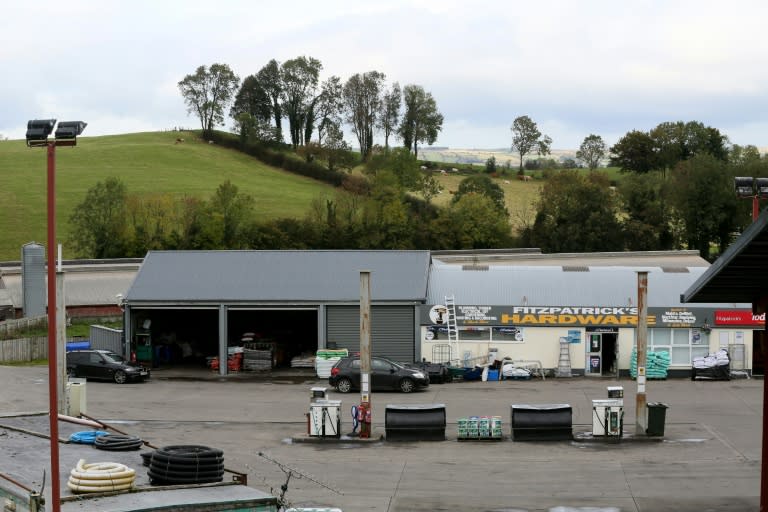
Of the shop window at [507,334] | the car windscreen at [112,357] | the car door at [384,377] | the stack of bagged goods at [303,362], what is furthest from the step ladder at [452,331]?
the car windscreen at [112,357]

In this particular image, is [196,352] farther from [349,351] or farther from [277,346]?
[349,351]

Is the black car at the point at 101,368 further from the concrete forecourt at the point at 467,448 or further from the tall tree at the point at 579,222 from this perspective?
the tall tree at the point at 579,222

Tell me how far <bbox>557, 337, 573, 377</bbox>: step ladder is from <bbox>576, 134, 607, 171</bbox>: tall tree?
371 ft

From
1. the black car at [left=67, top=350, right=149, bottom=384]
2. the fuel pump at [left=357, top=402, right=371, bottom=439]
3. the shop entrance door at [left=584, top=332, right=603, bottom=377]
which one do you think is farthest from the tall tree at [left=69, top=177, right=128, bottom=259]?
the fuel pump at [left=357, top=402, right=371, bottom=439]

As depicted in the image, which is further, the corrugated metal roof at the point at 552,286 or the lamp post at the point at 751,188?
the corrugated metal roof at the point at 552,286

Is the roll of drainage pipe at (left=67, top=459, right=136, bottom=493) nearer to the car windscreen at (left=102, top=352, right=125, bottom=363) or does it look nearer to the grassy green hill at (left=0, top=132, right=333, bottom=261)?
the car windscreen at (left=102, top=352, right=125, bottom=363)

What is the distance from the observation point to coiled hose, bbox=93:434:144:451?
798 inches

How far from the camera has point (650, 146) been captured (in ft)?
421

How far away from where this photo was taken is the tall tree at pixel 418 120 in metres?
140

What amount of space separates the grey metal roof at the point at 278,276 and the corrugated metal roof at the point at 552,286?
1.47 metres

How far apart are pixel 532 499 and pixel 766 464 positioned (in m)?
4.79

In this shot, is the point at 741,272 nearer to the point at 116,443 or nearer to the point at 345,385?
A: the point at 116,443

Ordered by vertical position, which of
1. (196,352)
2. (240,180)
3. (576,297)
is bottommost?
(196,352)

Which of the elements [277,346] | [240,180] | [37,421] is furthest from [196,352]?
[240,180]
